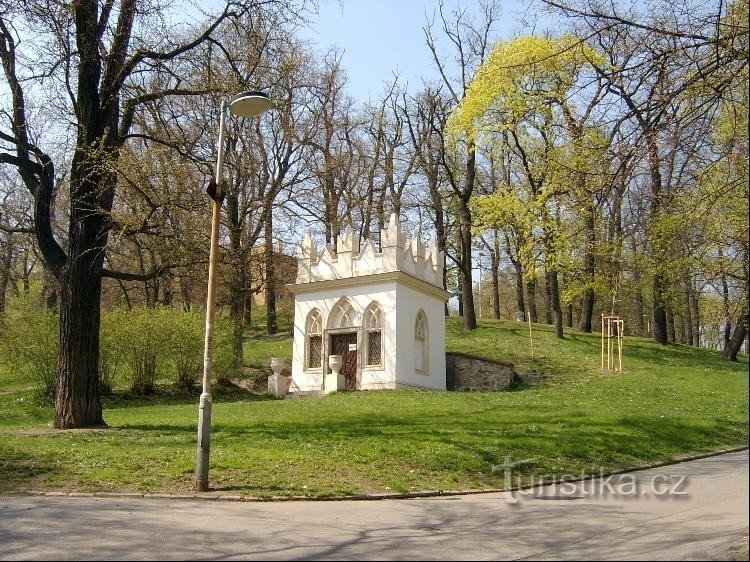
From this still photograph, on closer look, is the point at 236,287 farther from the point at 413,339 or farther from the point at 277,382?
the point at 413,339

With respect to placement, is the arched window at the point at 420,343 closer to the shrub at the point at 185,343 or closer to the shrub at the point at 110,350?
the shrub at the point at 185,343

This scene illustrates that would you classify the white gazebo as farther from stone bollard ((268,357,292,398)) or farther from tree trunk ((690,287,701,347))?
tree trunk ((690,287,701,347))

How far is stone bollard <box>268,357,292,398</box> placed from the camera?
29.5 metres

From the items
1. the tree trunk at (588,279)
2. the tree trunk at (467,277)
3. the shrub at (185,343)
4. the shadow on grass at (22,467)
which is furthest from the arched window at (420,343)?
the shadow on grass at (22,467)

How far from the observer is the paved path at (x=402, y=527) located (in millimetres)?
6941

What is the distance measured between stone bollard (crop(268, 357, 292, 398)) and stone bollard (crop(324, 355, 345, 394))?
94.1 inches

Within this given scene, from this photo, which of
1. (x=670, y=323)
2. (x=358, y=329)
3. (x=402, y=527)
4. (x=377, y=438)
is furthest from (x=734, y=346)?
(x=402, y=527)

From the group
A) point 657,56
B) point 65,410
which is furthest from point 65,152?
point 657,56

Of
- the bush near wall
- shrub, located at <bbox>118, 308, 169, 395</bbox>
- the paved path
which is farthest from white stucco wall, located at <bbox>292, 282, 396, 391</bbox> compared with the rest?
the paved path

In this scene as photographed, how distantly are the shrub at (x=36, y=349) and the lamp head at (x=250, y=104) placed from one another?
16514 mm

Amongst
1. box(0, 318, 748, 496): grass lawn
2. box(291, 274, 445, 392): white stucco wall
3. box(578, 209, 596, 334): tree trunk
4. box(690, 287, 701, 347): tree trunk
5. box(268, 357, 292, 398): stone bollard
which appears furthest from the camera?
box(690, 287, 701, 347): tree trunk

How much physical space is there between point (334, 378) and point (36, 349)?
10817mm

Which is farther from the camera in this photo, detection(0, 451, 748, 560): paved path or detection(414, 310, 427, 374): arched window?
detection(414, 310, 427, 374): arched window

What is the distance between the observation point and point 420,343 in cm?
2961
